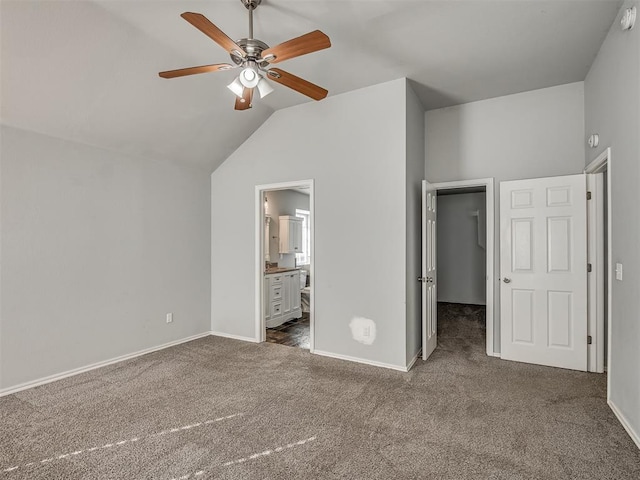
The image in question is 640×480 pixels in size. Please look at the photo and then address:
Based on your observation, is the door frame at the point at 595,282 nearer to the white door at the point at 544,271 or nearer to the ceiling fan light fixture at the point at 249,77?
the white door at the point at 544,271

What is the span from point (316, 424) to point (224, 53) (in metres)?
3.13

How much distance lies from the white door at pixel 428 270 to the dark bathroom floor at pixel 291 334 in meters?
1.44

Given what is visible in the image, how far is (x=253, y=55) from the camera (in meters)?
2.18

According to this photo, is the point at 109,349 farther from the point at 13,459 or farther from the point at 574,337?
the point at 574,337

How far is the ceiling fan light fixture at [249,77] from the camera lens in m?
2.21

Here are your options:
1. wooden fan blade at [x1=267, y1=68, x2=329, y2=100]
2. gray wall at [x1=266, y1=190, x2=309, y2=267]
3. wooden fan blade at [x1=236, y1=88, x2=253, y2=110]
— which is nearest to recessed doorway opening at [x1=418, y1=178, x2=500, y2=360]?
gray wall at [x1=266, y1=190, x2=309, y2=267]

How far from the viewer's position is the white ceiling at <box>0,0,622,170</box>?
242 cm

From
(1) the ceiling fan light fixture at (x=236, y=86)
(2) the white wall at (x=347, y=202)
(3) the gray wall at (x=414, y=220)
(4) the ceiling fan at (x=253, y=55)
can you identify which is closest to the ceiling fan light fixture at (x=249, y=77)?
(4) the ceiling fan at (x=253, y=55)

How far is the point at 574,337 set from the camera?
3420mm

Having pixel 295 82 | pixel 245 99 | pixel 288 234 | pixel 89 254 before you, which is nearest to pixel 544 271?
pixel 295 82

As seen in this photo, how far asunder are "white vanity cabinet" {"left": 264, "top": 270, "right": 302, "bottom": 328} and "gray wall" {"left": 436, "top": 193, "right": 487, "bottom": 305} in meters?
3.00

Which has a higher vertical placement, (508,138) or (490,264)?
(508,138)

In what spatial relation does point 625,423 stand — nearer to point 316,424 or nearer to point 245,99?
point 316,424

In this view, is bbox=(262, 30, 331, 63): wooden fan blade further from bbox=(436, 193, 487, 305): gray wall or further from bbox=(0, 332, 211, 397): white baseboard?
bbox=(436, 193, 487, 305): gray wall
